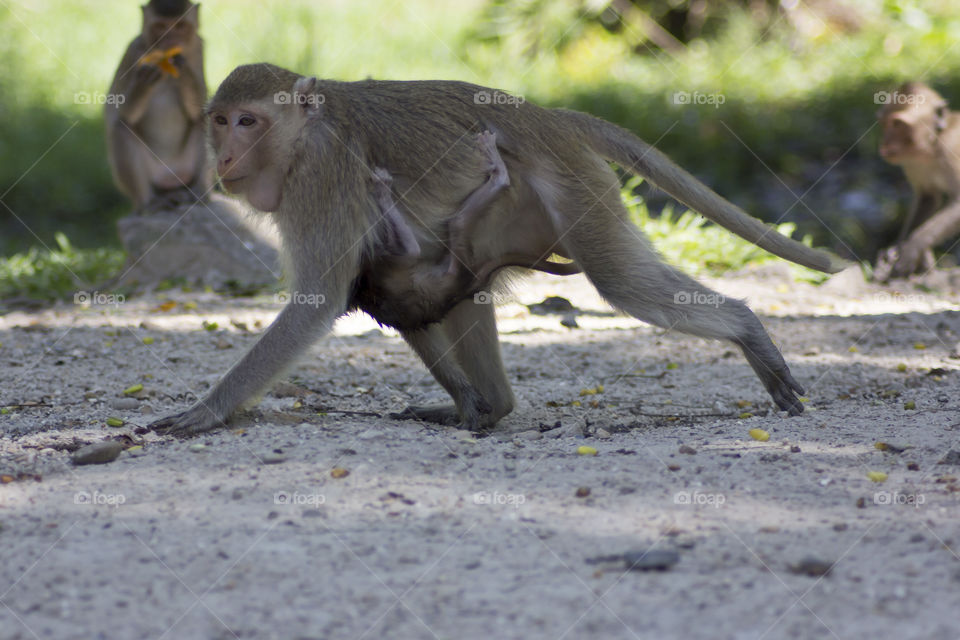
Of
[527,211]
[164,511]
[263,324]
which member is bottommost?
[263,324]

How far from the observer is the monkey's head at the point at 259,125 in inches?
156

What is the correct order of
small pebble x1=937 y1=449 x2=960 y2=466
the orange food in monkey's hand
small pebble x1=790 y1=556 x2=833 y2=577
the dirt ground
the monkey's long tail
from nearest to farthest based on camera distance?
the dirt ground, small pebble x1=790 y1=556 x2=833 y2=577, small pebble x1=937 y1=449 x2=960 y2=466, the monkey's long tail, the orange food in monkey's hand

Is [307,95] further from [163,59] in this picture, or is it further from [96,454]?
[163,59]

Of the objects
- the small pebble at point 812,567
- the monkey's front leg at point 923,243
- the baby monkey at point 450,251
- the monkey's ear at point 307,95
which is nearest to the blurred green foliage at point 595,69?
the monkey's front leg at point 923,243

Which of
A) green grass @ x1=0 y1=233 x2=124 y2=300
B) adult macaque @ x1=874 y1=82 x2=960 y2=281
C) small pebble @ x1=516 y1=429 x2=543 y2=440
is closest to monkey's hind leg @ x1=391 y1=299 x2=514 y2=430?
small pebble @ x1=516 y1=429 x2=543 y2=440

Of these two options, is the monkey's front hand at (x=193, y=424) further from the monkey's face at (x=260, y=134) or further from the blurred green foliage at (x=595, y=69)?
the blurred green foliage at (x=595, y=69)

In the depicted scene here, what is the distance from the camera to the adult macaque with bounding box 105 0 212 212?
22.9 ft

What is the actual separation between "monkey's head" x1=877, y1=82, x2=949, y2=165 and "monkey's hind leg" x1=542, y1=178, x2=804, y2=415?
4.19 meters

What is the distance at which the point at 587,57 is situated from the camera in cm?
1248

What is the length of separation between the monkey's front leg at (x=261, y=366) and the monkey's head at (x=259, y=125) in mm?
446

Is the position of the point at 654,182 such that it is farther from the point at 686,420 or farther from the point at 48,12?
the point at 48,12

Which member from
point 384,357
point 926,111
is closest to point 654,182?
point 384,357

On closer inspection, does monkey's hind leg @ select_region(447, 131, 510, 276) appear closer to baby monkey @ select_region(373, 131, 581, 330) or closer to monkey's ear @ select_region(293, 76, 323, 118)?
baby monkey @ select_region(373, 131, 581, 330)

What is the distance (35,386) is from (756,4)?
33.3ft
